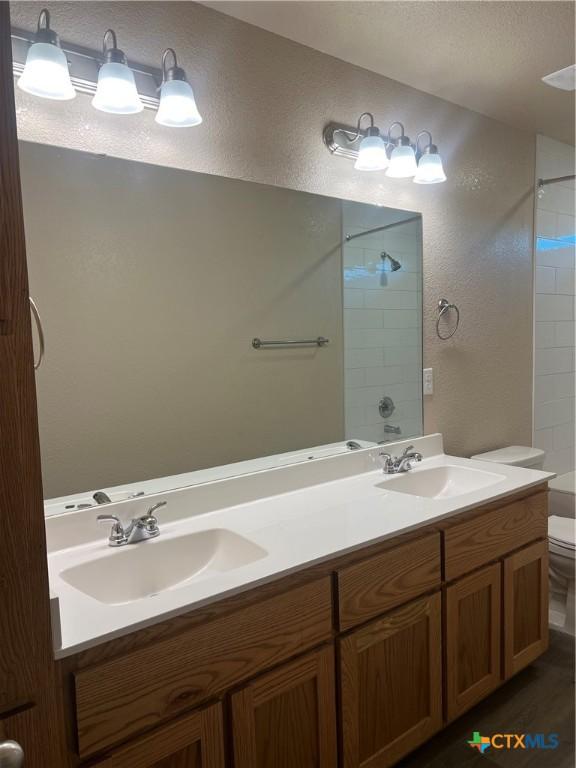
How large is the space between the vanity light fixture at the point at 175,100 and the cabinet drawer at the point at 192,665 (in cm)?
137

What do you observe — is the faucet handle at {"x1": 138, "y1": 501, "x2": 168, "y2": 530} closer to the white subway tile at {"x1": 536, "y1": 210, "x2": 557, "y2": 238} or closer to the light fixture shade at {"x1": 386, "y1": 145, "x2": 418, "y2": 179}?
the light fixture shade at {"x1": 386, "y1": 145, "x2": 418, "y2": 179}

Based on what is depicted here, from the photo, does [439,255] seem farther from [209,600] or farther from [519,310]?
[209,600]

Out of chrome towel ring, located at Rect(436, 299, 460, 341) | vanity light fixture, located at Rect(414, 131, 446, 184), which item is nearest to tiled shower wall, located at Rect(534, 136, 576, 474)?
chrome towel ring, located at Rect(436, 299, 460, 341)

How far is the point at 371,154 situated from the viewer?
82.7 inches

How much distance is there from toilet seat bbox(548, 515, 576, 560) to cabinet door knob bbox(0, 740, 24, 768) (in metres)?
2.37

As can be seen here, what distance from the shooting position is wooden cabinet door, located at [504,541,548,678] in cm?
196

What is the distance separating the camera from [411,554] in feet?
5.28

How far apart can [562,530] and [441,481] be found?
76 cm

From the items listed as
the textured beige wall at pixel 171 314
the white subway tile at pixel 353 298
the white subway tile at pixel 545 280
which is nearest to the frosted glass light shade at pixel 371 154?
the textured beige wall at pixel 171 314

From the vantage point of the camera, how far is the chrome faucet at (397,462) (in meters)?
2.19

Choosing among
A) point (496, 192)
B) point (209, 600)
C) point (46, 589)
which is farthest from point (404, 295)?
point (46, 589)

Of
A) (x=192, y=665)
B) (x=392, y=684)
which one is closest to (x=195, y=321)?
(x=192, y=665)

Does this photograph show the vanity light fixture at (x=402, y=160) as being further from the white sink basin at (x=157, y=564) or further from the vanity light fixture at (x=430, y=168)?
the white sink basin at (x=157, y=564)

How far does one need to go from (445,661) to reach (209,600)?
1000 millimetres
